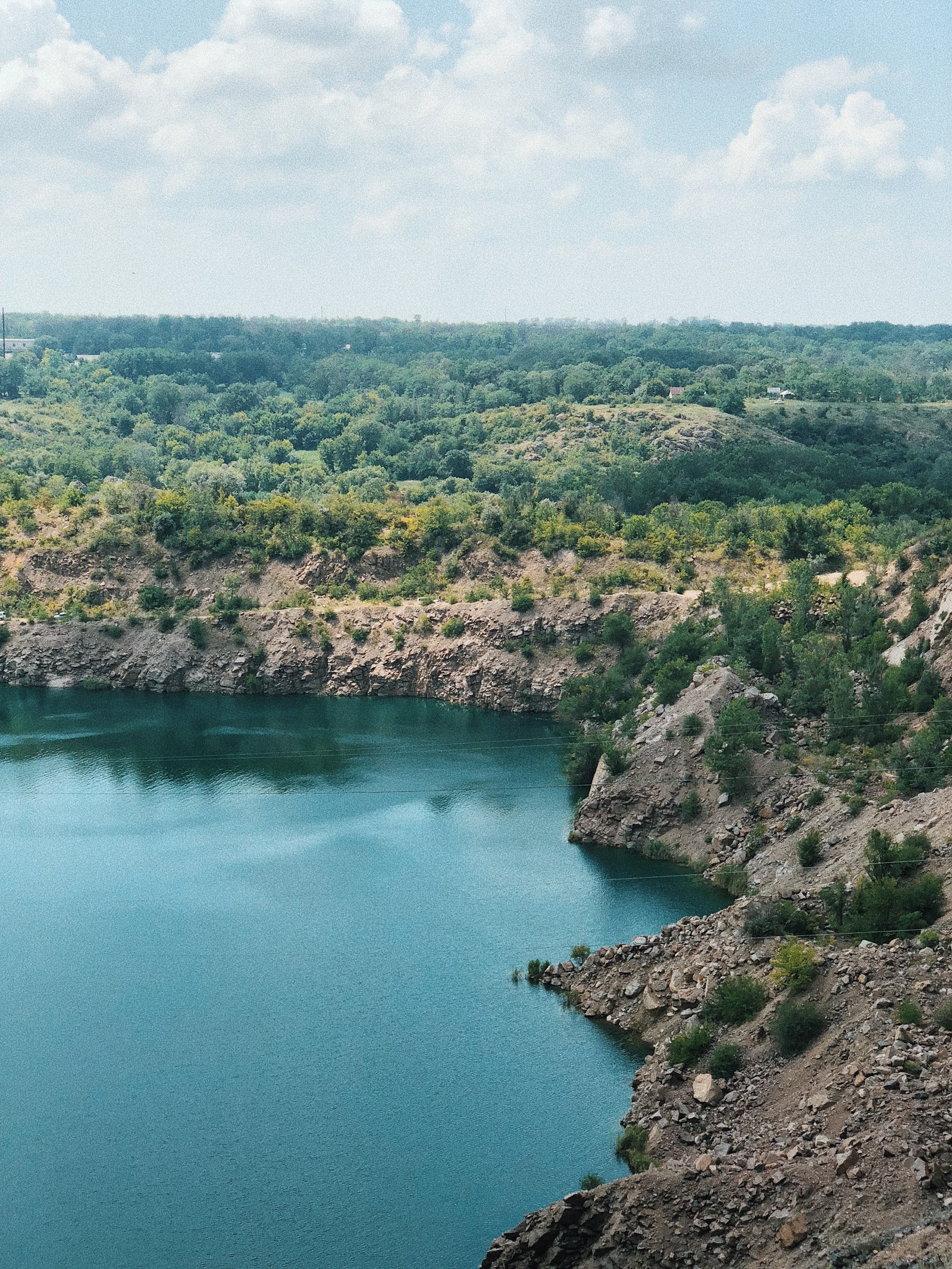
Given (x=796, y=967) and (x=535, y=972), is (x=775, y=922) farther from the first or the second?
(x=535, y=972)

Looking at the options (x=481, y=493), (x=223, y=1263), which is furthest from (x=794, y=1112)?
(x=481, y=493)

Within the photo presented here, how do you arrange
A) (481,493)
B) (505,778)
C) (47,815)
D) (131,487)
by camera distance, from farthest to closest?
(481,493) < (131,487) < (505,778) < (47,815)

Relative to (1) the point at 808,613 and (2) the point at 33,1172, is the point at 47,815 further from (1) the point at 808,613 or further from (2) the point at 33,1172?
(1) the point at 808,613

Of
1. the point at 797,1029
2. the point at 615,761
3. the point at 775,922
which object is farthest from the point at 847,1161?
the point at 615,761

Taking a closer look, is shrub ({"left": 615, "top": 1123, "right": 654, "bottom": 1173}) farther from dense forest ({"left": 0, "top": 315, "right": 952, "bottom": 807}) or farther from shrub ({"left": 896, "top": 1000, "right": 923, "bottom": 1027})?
dense forest ({"left": 0, "top": 315, "right": 952, "bottom": 807})

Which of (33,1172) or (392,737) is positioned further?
(392,737)

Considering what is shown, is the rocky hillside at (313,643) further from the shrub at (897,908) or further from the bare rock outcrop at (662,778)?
the shrub at (897,908)
